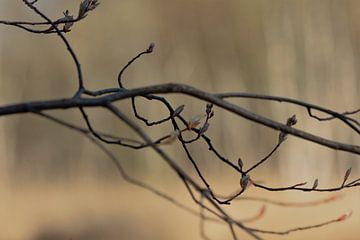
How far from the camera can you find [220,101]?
3.22ft

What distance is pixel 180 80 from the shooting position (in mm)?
7316

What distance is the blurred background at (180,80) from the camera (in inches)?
266

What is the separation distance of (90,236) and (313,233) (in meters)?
1.48

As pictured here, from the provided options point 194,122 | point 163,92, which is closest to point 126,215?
point 194,122

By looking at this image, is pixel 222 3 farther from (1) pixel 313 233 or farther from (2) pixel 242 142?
(1) pixel 313 233

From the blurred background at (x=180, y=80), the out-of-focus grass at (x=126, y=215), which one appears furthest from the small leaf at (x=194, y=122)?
the blurred background at (x=180, y=80)

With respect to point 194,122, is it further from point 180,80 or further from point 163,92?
point 180,80

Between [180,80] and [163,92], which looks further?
[180,80]

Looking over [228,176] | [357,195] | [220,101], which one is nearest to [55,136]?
[228,176]

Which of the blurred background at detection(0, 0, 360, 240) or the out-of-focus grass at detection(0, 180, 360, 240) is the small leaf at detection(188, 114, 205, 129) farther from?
the blurred background at detection(0, 0, 360, 240)

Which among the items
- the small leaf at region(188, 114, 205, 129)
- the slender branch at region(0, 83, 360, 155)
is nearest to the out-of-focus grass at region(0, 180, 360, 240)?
the small leaf at region(188, 114, 205, 129)

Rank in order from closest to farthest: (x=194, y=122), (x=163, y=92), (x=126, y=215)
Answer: (x=163, y=92), (x=194, y=122), (x=126, y=215)

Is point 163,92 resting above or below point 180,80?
below

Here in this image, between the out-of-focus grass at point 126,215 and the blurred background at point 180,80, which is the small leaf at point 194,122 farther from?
the blurred background at point 180,80
